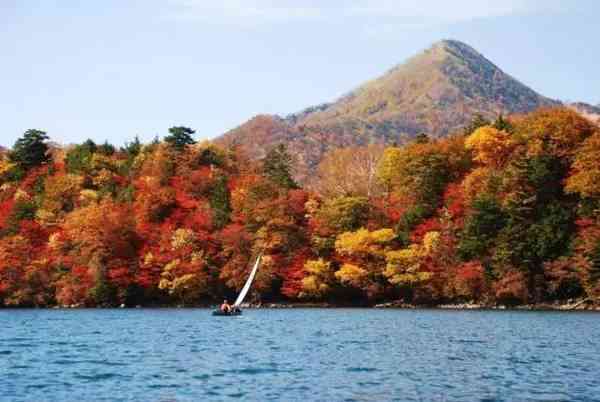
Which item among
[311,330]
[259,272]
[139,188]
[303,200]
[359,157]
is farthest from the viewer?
[359,157]

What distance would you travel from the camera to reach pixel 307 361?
3569cm

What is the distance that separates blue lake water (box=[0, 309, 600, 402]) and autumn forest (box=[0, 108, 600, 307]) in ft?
62.7

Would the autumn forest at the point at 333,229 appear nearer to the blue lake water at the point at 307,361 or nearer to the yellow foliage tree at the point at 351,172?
the yellow foliage tree at the point at 351,172

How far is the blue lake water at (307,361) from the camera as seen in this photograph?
27438mm

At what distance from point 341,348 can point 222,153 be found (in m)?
78.1

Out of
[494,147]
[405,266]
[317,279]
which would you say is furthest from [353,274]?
[494,147]

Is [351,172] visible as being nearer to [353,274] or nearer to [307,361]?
[353,274]

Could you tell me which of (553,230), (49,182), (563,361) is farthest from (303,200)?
(563,361)

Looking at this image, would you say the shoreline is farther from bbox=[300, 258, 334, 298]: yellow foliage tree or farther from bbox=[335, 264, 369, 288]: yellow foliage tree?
bbox=[335, 264, 369, 288]: yellow foliage tree

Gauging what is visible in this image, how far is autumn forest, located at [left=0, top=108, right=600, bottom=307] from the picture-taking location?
78.1m

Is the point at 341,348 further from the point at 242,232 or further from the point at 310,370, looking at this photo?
the point at 242,232

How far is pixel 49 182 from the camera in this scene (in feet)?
366

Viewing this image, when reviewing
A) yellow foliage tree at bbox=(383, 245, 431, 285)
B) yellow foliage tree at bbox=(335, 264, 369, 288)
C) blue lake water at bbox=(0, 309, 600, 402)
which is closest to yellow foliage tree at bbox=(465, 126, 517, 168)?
yellow foliage tree at bbox=(383, 245, 431, 285)

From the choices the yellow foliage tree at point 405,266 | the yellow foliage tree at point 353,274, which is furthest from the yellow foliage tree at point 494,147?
the yellow foliage tree at point 353,274
